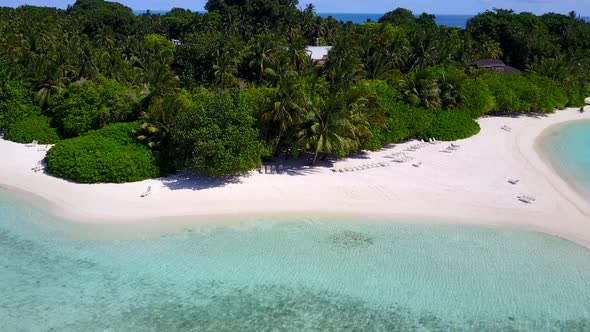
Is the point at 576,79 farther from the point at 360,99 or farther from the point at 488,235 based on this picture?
the point at 488,235

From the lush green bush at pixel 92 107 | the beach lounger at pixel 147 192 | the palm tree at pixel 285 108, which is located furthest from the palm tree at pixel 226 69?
the beach lounger at pixel 147 192

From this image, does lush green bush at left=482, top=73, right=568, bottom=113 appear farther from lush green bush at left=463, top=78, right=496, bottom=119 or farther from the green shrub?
the green shrub

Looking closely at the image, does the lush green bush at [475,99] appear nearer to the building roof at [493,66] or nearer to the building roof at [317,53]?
the building roof at [493,66]

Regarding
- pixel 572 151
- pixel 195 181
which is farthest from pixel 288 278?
pixel 572 151

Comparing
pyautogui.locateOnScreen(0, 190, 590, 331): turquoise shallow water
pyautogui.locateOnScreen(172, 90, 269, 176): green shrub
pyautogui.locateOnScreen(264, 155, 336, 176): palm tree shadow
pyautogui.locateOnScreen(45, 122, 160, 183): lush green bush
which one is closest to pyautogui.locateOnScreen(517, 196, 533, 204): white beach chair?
pyautogui.locateOnScreen(0, 190, 590, 331): turquoise shallow water

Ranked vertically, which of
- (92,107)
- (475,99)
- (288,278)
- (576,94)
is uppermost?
(92,107)

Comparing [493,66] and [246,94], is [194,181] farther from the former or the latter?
[493,66]
